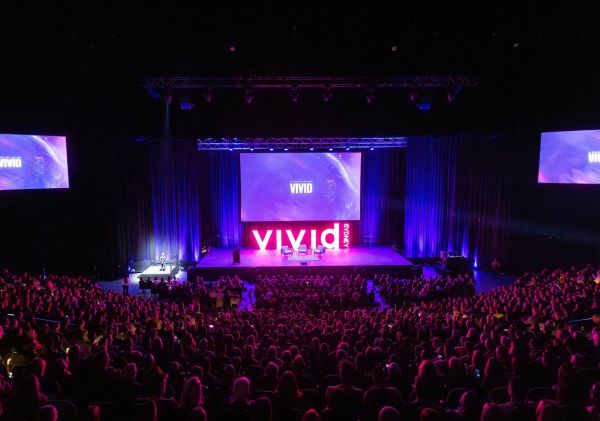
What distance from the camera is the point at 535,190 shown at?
22.1 m

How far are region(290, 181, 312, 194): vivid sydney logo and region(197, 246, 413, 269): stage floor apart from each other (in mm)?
3633

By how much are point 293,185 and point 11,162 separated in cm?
1341

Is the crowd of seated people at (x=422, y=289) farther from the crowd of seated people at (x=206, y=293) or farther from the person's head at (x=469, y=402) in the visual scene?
the person's head at (x=469, y=402)

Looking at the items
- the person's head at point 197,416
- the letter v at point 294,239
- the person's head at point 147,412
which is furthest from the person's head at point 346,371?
the letter v at point 294,239

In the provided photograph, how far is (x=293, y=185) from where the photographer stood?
80.2 ft

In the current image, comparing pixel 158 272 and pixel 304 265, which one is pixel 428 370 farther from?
pixel 158 272

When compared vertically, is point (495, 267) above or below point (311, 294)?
below

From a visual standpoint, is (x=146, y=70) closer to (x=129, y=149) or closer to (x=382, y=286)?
(x=129, y=149)

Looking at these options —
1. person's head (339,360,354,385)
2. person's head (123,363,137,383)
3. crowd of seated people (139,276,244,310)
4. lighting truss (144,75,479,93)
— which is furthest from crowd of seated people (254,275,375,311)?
person's head (123,363,137,383)

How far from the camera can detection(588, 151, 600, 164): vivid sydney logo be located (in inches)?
715

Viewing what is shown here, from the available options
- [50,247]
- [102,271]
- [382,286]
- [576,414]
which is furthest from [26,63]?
[576,414]

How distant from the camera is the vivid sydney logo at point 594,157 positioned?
18.2 m

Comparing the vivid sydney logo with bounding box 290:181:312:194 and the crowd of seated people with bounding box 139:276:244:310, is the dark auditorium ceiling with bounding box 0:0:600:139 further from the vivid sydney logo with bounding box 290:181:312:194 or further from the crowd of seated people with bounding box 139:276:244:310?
the crowd of seated people with bounding box 139:276:244:310

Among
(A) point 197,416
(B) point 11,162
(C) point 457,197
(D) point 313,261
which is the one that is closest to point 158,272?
(D) point 313,261
